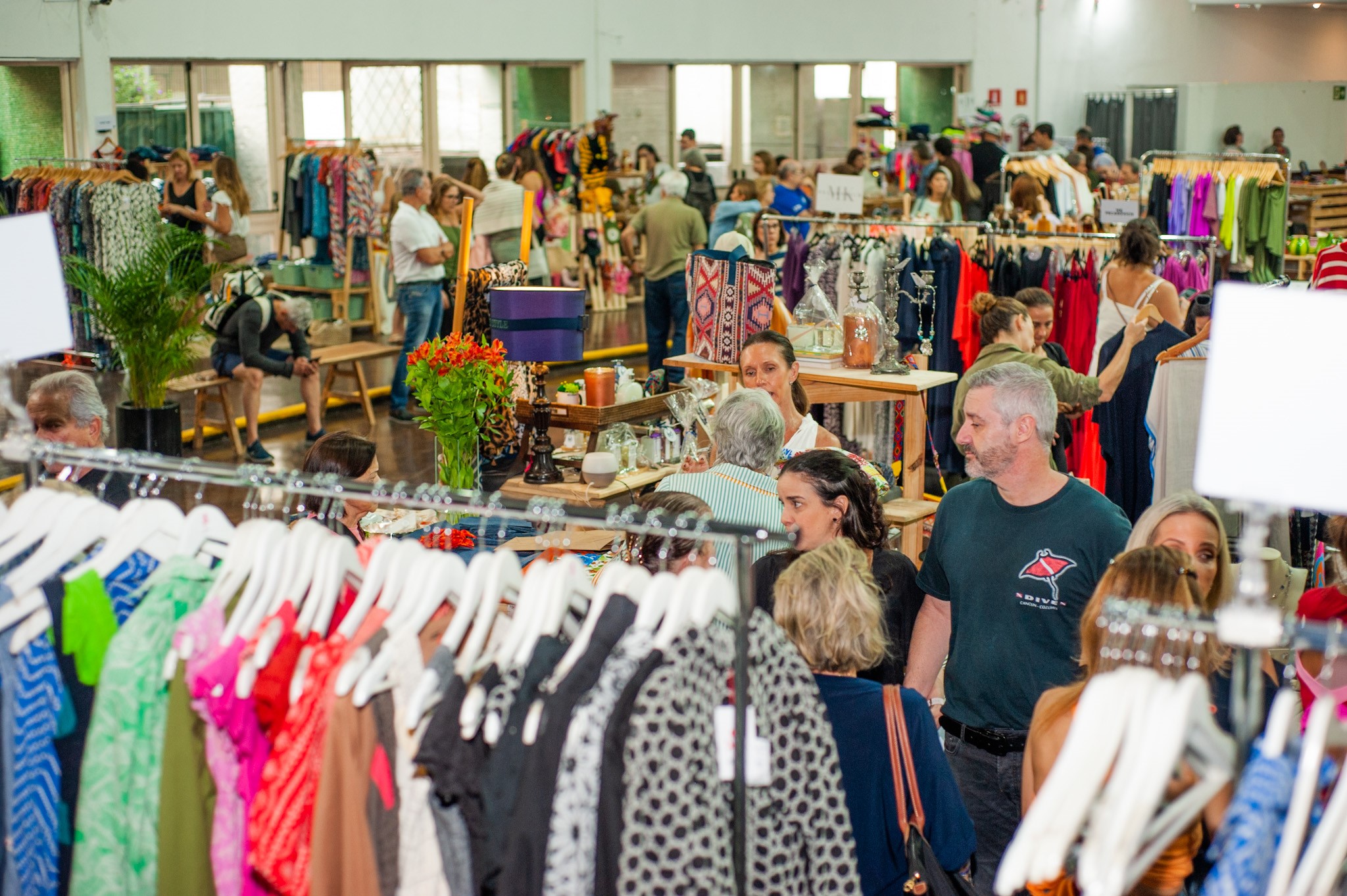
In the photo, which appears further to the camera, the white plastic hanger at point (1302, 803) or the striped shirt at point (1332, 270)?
the striped shirt at point (1332, 270)

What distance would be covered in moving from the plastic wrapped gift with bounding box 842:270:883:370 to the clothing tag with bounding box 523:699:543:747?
390cm

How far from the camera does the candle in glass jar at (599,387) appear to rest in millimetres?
5676

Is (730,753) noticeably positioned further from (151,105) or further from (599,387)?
(151,105)

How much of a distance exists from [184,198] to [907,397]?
7170 millimetres

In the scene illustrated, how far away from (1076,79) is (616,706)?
19135 mm

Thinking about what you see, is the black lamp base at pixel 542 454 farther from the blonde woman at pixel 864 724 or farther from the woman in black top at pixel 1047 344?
the blonde woman at pixel 864 724

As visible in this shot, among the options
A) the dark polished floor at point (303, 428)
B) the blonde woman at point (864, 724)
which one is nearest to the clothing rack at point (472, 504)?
the blonde woman at point (864, 724)

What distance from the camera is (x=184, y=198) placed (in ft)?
35.8

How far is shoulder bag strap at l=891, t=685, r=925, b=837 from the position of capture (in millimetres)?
2604

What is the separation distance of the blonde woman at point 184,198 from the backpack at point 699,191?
4198 millimetres

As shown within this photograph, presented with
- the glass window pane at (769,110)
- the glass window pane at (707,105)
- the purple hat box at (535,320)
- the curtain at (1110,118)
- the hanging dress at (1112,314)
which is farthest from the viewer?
the curtain at (1110,118)

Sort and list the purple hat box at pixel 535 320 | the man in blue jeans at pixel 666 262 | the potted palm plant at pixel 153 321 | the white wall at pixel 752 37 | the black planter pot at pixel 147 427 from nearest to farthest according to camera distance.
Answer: the purple hat box at pixel 535 320
the potted palm plant at pixel 153 321
the black planter pot at pixel 147 427
the man in blue jeans at pixel 666 262
the white wall at pixel 752 37

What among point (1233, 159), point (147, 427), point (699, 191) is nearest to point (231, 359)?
point (147, 427)

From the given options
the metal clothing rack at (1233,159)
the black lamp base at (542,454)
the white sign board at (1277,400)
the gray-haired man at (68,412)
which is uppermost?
the metal clothing rack at (1233,159)
